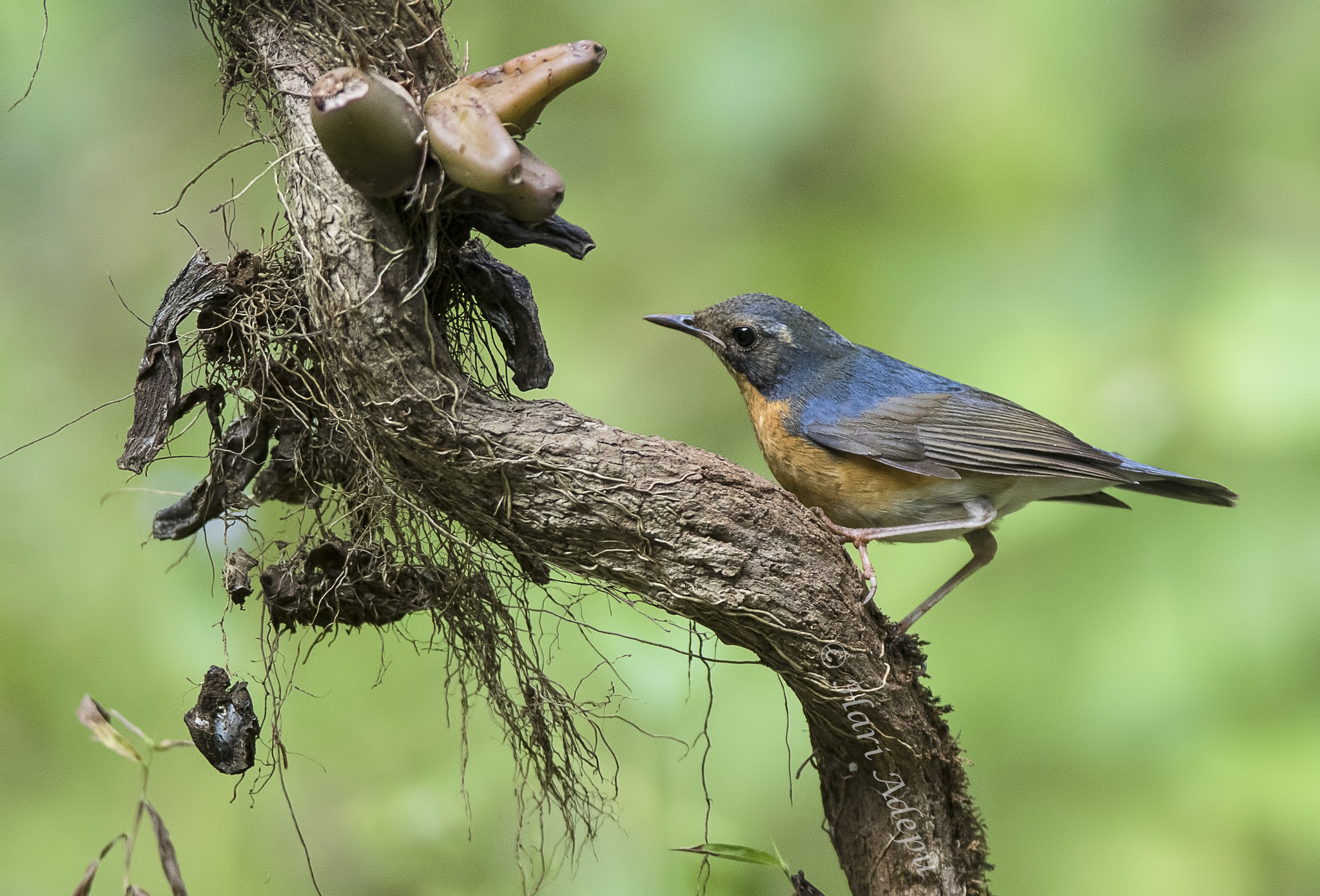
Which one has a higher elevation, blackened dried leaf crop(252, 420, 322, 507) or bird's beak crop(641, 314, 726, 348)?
bird's beak crop(641, 314, 726, 348)

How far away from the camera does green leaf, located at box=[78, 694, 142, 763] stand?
5.65 feet

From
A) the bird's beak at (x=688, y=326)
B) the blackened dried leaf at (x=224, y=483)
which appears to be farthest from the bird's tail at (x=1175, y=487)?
the blackened dried leaf at (x=224, y=483)

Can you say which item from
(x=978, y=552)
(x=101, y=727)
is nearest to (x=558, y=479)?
(x=101, y=727)

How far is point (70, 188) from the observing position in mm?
3131

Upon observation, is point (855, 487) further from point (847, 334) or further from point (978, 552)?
point (847, 334)

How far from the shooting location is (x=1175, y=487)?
263cm

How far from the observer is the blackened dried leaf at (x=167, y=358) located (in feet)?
6.27

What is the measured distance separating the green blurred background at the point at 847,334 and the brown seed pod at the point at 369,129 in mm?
1241

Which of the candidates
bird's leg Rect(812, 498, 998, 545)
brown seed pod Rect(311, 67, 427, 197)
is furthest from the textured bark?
bird's leg Rect(812, 498, 998, 545)

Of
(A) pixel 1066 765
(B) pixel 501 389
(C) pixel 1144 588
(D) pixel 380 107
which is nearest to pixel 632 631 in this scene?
(B) pixel 501 389

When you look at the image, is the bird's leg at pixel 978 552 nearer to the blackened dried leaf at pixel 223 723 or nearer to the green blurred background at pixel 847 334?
the green blurred background at pixel 847 334

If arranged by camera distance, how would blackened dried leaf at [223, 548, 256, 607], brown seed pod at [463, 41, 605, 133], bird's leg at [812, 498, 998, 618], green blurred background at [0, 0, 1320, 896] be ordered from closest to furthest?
brown seed pod at [463, 41, 605, 133], blackened dried leaf at [223, 548, 256, 607], bird's leg at [812, 498, 998, 618], green blurred background at [0, 0, 1320, 896]

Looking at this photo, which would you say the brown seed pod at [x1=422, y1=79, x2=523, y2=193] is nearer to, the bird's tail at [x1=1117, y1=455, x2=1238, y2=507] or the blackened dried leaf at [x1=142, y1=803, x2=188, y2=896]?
the blackened dried leaf at [x1=142, y1=803, x2=188, y2=896]

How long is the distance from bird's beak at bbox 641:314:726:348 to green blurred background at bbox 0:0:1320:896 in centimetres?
80
